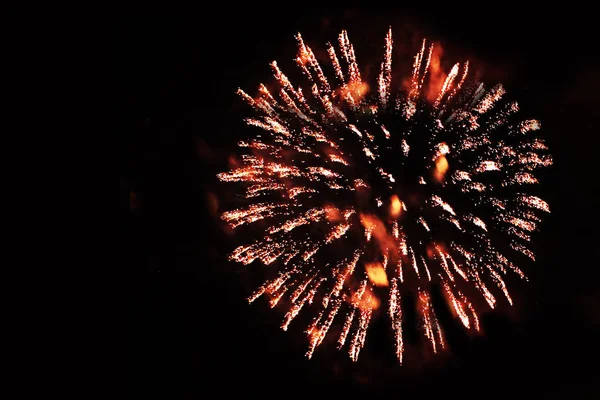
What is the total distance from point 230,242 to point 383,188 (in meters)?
1.49

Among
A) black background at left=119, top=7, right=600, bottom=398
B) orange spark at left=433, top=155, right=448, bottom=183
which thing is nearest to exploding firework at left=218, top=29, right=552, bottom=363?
orange spark at left=433, top=155, right=448, bottom=183

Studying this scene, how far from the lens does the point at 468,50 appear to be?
3193 millimetres

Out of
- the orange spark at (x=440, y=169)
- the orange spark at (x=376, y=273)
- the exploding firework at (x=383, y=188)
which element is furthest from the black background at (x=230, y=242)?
the orange spark at (x=440, y=169)

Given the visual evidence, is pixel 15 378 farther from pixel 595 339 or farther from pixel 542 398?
pixel 595 339

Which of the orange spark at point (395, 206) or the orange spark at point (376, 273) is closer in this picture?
the orange spark at point (395, 206)

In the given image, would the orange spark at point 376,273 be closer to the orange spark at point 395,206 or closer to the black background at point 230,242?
the orange spark at point 395,206

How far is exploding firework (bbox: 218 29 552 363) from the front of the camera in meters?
2.64

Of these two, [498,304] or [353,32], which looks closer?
[353,32]

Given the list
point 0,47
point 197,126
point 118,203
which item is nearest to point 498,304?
point 197,126

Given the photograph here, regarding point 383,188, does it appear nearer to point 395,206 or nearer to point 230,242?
point 395,206

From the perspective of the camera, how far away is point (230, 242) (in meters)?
3.40

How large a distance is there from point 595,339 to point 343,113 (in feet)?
10.5

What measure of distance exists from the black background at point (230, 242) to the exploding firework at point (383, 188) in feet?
1.80

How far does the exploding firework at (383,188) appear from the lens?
2641mm
